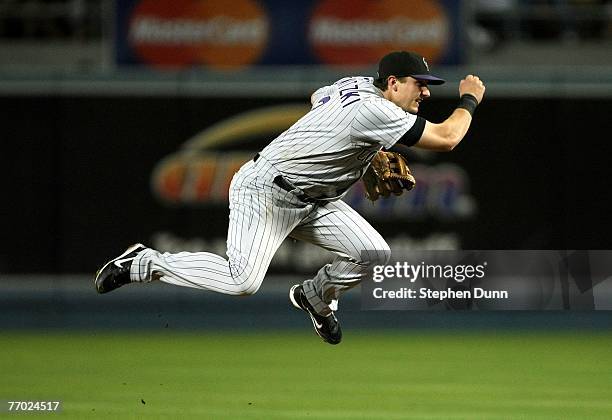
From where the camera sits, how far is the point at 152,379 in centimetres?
736

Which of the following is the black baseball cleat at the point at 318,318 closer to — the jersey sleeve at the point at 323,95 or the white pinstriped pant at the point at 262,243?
the white pinstriped pant at the point at 262,243

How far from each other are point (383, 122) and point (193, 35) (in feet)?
20.3

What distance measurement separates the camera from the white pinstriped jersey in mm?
5578

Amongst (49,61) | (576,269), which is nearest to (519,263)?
(576,269)

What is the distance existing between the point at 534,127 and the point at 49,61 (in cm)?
625

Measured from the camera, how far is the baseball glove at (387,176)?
598 centimetres

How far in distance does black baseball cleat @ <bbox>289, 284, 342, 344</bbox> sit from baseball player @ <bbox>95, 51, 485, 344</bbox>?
23 centimetres

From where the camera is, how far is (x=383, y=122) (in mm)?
5559

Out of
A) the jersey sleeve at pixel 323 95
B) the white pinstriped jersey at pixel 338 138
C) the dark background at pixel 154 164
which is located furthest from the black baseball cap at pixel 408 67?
the dark background at pixel 154 164

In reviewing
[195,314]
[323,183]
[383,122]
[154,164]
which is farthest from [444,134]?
[154,164]

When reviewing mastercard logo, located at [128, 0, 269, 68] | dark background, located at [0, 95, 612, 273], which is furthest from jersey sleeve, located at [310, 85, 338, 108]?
mastercard logo, located at [128, 0, 269, 68]

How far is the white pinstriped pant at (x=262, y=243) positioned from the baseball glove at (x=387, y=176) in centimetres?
26

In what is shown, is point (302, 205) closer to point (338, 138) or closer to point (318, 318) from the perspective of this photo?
point (338, 138)

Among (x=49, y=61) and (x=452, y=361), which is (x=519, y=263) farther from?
(x=49, y=61)
